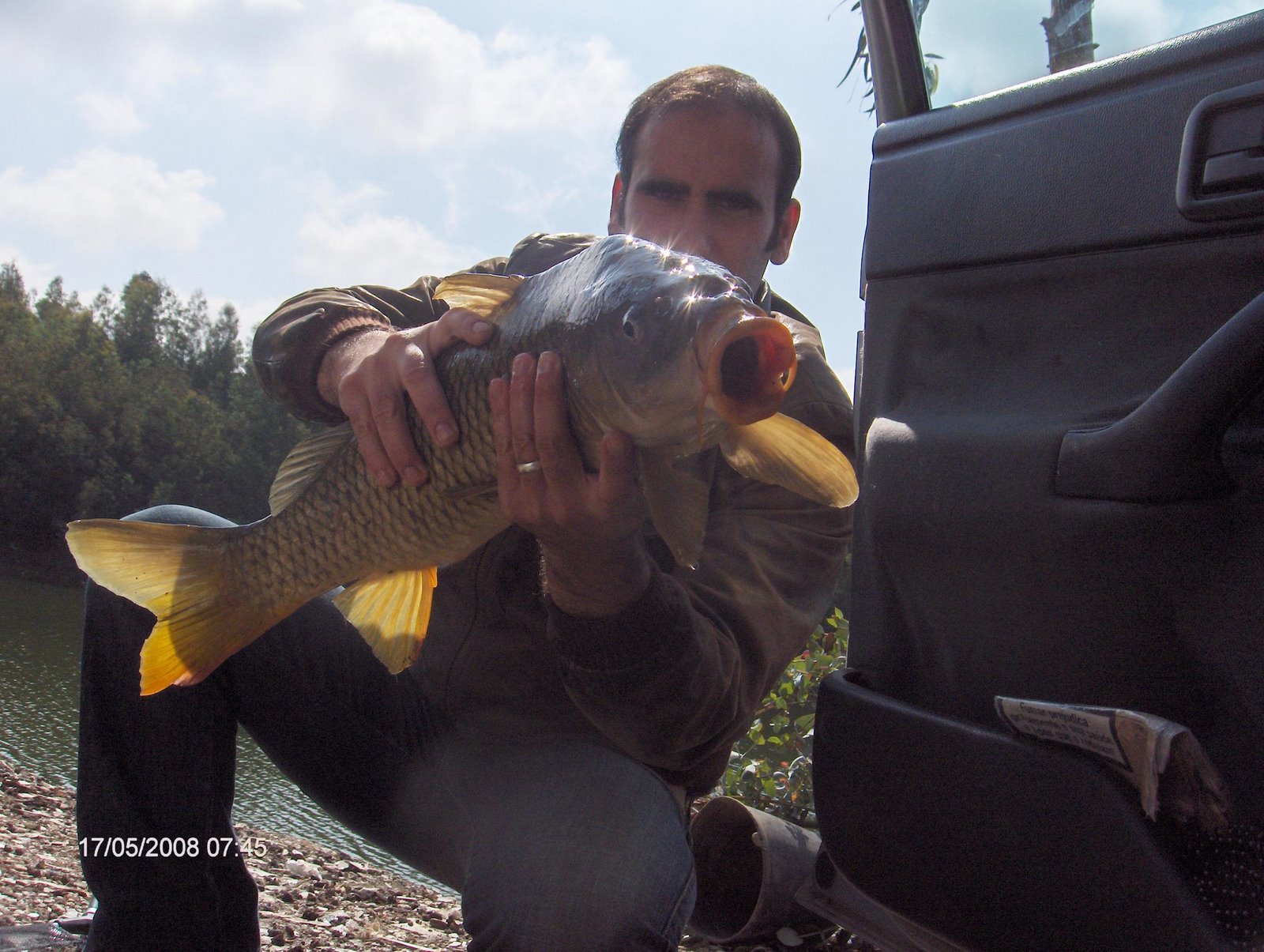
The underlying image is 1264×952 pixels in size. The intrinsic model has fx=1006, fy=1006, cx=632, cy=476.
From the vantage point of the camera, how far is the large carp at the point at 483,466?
90 cm

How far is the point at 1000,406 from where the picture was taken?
941 millimetres

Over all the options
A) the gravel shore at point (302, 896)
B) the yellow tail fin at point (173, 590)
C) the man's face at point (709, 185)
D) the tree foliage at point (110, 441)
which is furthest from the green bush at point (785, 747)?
the tree foliage at point (110, 441)

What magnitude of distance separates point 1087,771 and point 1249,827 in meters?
0.12

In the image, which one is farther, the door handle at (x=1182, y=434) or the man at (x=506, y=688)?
the man at (x=506, y=688)

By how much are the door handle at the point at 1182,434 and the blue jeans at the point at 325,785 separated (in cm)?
69

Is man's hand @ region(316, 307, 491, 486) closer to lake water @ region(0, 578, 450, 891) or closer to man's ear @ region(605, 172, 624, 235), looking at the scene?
man's ear @ region(605, 172, 624, 235)

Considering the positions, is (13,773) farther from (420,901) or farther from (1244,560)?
(1244,560)

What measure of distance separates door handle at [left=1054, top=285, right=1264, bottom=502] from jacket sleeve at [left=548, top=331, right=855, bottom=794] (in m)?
0.53

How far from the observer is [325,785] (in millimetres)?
1604

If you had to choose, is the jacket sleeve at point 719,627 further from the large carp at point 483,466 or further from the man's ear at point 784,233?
the man's ear at point 784,233

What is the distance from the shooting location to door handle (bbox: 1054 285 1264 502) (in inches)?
29.2
